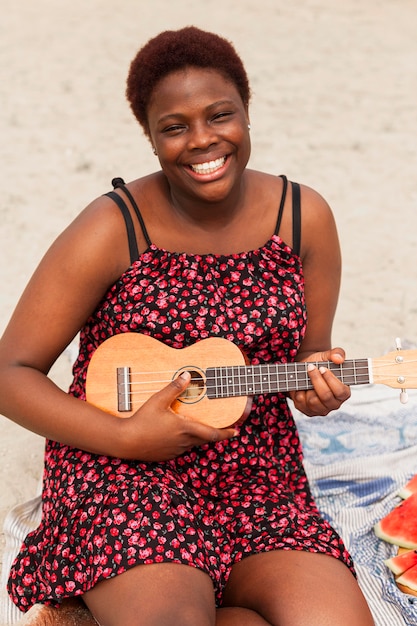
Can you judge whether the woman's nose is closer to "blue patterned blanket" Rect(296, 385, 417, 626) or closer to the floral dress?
the floral dress

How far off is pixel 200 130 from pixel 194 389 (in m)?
0.85

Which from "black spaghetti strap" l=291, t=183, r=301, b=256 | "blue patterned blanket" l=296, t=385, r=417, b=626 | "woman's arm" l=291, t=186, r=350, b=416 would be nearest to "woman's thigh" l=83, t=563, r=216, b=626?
"woman's arm" l=291, t=186, r=350, b=416

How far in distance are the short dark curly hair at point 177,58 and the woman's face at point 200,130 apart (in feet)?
0.09

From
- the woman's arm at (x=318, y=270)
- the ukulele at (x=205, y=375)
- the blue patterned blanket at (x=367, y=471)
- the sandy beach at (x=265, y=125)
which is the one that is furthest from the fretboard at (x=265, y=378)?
the sandy beach at (x=265, y=125)

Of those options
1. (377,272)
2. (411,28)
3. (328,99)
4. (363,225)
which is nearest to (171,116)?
(377,272)

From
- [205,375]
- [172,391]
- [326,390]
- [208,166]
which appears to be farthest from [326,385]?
[208,166]

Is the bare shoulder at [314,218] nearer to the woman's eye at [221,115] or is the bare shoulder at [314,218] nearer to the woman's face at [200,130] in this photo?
the woman's face at [200,130]

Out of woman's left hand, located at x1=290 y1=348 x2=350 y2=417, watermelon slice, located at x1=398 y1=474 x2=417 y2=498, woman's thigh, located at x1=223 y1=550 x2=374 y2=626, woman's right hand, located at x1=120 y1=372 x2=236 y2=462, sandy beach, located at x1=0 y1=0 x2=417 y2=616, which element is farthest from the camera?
sandy beach, located at x1=0 y1=0 x2=417 y2=616

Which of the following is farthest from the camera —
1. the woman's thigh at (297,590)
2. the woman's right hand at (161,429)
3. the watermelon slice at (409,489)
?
the watermelon slice at (409,489)

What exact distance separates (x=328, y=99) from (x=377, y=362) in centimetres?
598

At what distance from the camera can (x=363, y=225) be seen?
6480 millimetres

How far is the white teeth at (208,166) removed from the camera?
288 cm

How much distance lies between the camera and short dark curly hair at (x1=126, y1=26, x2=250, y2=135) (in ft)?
9.27

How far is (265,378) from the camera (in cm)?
286
